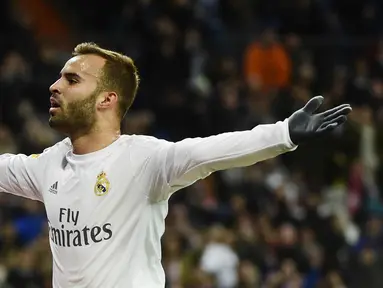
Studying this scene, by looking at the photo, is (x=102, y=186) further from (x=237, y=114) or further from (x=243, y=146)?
(x=237, y=114)

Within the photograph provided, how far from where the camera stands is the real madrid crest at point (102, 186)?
154 inches

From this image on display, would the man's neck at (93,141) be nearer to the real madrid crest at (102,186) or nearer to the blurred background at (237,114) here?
the real madrid crest at (102,186)

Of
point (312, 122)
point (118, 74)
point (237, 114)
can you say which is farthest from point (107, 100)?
point (237, 114)

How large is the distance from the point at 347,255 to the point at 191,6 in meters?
4.13

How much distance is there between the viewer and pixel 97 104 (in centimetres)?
401

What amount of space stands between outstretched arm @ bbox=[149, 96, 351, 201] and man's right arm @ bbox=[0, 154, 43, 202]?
719 millimetres

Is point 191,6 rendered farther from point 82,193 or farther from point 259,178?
point 82,193

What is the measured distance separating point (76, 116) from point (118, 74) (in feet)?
0.92

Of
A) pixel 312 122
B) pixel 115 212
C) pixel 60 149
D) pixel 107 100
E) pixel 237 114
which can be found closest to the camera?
pixel 312 122

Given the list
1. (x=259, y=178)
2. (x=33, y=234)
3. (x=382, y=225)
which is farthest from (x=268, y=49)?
(x=33, y=234)

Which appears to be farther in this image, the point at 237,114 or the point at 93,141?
the point at 237,114

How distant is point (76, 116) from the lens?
3959mm

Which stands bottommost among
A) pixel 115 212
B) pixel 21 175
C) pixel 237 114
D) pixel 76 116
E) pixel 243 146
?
pixel 115 212

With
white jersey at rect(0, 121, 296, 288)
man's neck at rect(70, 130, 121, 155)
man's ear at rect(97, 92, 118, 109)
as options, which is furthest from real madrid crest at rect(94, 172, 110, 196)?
man's ear at rect(97, 92, 118, 109)
